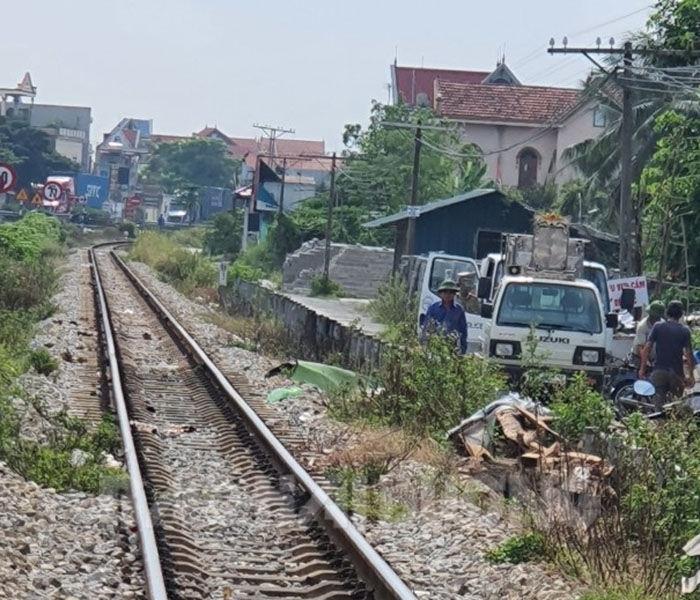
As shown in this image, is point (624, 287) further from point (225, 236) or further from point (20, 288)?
point (225, 236)

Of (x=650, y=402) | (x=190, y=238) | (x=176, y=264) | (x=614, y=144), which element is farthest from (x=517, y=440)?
(x=190, y=238)

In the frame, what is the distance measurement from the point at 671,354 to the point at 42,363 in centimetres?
822

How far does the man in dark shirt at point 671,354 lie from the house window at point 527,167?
62.2 meters

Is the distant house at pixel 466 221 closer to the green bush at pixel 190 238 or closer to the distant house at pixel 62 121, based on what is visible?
the green bush at pixel 190 238

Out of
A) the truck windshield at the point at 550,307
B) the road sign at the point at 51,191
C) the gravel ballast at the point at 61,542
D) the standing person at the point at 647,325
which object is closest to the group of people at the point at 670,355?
the standing person at the point at 647,325

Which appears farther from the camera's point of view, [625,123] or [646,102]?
[646,102]

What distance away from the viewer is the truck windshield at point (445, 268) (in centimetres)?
2856

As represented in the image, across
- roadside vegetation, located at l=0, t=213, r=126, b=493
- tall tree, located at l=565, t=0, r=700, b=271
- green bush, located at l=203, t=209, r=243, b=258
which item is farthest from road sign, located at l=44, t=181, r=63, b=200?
green bush, located at l=203, t=209, r=243, b=258

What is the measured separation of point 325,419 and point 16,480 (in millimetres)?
5645

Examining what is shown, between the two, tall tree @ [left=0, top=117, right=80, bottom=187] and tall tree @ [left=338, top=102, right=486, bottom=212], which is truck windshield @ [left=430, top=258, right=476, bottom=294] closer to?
tall tree @ [left=338, top=102, right=486, bottom=212]

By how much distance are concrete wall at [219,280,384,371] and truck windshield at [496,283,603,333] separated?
6.35ft

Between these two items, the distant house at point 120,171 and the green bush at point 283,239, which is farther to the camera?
the distant house at point 120,171

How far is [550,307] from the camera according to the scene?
21.3 meters

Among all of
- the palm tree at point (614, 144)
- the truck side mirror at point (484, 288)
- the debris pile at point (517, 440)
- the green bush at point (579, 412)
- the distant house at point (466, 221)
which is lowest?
the debris pile at point (517, 440)
